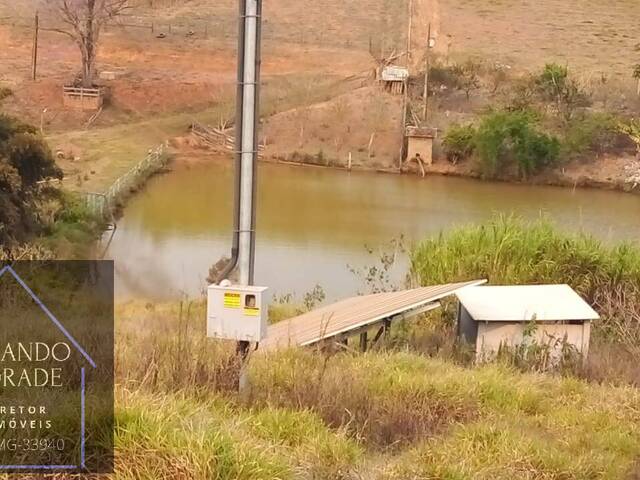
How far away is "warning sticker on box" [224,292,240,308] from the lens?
8.89 feet

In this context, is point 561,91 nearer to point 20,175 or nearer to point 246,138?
point 20,175

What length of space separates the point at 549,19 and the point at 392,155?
1393 cm

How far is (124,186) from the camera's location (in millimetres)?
14562

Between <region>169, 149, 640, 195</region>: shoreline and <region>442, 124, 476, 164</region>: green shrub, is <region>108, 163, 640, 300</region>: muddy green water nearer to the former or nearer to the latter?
<region>169, 149, 640, 195</region>: shoreline

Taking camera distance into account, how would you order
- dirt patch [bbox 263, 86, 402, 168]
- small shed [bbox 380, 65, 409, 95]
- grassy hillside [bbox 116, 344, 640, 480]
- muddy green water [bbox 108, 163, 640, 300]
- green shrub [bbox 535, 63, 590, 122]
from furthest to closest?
small shed [bbox 380, 65, 409, 95] < green shrub [bbox 535, 63, 590, 122] < dirt patch [bbox 263, 86, 402, 168] < muddy green water [bbox 108, 163, 640, 300] < grassy hillside [bbox 116, 344, 640, 480]

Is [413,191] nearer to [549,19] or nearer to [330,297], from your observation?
[330,297]

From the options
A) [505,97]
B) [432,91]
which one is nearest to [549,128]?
[505,97]

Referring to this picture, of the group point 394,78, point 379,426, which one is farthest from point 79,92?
point 379,426

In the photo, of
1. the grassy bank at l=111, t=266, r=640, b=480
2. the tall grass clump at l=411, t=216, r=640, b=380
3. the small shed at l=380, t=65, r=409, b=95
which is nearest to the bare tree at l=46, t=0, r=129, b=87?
the small shed at l=380, t=65, r=409, b=95

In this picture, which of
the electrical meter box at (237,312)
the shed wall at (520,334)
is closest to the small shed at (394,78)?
the shed wall at (520,334)

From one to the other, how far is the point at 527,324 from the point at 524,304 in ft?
0.92

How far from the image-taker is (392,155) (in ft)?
69.1

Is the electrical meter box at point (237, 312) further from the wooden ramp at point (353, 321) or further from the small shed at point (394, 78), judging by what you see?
the small shed at point (394, 78)

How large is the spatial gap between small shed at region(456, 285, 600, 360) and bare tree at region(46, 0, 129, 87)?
20.8 meters
